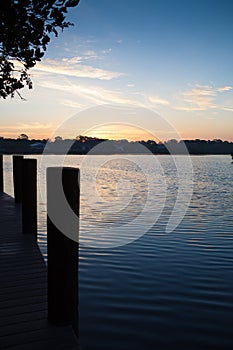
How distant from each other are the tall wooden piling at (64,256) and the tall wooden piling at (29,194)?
13.8ft

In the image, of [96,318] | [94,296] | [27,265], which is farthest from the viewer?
[94,296]

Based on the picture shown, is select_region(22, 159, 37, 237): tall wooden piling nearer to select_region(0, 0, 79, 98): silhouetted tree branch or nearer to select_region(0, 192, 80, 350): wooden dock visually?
select_region(0, 192, 80, 350): wooden dock

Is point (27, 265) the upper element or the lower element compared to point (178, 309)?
upper

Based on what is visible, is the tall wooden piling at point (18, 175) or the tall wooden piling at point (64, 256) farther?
the tall wooden piling at point (18, 175)

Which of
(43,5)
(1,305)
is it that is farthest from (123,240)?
(43,5)

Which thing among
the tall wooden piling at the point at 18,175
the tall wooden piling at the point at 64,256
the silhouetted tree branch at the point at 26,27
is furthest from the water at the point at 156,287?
the silhouetted tree branch at the point at 26,27

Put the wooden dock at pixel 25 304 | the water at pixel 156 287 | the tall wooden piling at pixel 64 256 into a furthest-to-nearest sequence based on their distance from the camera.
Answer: the water at pixel 156 287 < the tall wooden piling at pixel 64 256 < the wooden dock at pixel 25 304

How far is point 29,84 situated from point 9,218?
4.60 metres

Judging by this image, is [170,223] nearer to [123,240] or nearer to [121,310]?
[123,240]

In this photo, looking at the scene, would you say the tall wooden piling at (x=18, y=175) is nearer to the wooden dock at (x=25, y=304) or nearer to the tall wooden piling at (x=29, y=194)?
the tall wooden piling at (x=29, y=194)

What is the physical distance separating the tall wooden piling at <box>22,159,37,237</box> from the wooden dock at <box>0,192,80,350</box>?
69 centimetres

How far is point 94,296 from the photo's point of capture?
6410 millimetres

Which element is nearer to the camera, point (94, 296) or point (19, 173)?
point (94, 296)

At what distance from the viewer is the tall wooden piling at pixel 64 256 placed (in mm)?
3746
